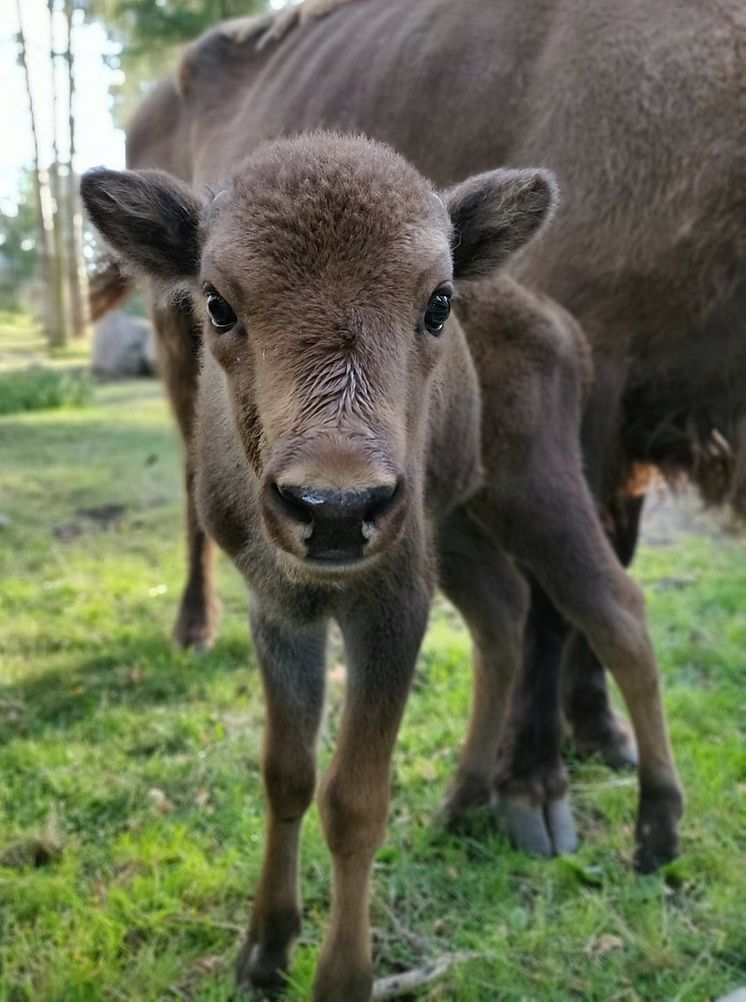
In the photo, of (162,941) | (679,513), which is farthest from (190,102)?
(679,513)

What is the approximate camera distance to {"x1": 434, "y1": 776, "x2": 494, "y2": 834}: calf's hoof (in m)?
3.28

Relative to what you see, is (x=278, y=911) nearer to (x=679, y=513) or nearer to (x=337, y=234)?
(x=337, y=234)

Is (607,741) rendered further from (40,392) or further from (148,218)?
(40,392)

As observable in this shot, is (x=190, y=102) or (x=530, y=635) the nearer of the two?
(x=530, y=635)

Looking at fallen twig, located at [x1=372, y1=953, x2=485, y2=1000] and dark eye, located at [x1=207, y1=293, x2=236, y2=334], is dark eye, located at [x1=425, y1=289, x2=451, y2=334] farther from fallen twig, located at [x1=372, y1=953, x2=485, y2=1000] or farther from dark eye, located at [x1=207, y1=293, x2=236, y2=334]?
fallen twig, located at [x1=372, y1=953, x2=485, y2=1000]

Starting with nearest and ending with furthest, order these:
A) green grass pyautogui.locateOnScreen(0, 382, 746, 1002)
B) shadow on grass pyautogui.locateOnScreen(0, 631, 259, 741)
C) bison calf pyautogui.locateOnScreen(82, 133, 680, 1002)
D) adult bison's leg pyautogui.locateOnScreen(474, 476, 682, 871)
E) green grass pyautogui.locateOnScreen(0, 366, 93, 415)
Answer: bison calf pyautogui.locateOnScreen(82, 133, 680, 1002) < green grass pyautogui.locateOnScreen(0, 382, 746, 1002) < adult bison's leg pyautogui.locateOnScreen(474, 476, 682, 871) < shadow on grass pyautogui.locateOnScreen(0, 631, 259, 741) < green grass pyautogui.locateOnScreen(0, 366, 93, 415)

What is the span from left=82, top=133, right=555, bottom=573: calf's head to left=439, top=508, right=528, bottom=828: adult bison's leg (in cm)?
109

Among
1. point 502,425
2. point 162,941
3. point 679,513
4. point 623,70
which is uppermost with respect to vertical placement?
point 623,70

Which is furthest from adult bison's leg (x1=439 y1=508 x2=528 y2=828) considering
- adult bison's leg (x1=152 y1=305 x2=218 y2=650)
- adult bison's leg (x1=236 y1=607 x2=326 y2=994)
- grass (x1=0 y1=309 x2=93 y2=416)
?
grass (x1=0 y1=309 x2=93 y2=416)

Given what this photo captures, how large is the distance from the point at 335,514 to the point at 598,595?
1.59m

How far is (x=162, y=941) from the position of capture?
2723 millimetres

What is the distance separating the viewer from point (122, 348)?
18391 mm

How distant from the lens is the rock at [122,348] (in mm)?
18328

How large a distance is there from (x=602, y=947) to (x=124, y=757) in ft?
6.32
